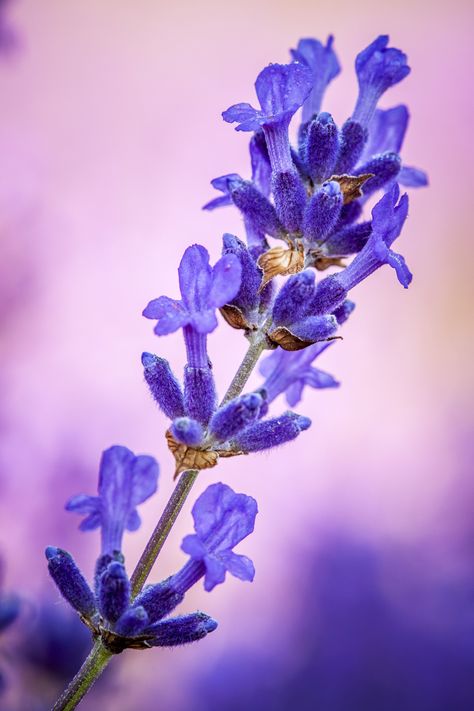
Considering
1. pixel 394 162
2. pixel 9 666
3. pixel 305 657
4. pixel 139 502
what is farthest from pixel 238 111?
pixel 305 657

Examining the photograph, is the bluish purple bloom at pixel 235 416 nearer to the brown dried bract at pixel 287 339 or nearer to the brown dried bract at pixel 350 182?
the brown dried bract at pixel 287 339

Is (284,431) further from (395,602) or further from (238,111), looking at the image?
(395,602)

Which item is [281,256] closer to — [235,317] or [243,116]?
[235,317]

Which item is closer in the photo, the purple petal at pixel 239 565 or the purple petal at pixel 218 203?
the purple petal at pixel 239 565

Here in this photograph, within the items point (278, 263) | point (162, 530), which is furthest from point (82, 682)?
point (278, 263)

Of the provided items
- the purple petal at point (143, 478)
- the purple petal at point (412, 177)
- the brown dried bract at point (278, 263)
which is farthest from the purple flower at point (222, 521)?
the purple petal at point (412, 177)

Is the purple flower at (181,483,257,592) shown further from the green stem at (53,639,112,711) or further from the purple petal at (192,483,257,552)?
the green stem at (53,639,112,711)
